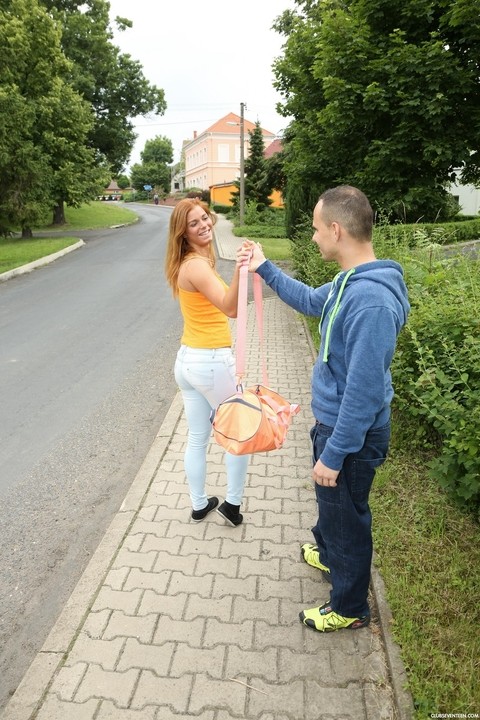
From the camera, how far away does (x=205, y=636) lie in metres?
2.46

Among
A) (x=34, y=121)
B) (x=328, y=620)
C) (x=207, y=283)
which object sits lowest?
(x=328, y=620)

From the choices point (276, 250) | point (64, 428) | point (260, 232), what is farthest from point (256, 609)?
point (260, 232)

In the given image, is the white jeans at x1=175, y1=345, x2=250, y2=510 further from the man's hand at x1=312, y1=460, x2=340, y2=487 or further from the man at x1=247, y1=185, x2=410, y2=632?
the man's hand at x1=312, y1=460, x2=340, y2=487

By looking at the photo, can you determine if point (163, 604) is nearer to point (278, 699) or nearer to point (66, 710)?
point (66, 710)

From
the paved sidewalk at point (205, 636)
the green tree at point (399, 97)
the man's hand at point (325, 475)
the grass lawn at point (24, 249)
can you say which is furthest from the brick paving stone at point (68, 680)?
the grass lawn at point (24, 249)

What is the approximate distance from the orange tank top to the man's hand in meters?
1.08

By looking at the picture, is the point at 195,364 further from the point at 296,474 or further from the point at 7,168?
the point at 7,168

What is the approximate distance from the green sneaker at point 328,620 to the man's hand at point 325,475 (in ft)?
2.62

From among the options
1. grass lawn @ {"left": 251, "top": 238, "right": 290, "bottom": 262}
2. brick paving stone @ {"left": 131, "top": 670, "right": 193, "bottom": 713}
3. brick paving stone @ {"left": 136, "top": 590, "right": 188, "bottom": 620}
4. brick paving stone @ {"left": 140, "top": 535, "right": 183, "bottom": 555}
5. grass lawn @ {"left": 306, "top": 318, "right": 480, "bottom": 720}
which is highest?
grass lawn @ {"left": 251, "top": 238, "right": 290, "bottom": 262}

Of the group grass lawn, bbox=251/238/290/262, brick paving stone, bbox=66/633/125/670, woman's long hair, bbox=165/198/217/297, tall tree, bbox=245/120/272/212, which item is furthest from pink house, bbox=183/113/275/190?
brick paving stone, bbox=66/633/125/670

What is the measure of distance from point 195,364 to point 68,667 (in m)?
1.60

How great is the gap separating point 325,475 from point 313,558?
106 cm

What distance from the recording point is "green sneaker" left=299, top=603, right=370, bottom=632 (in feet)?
8.07

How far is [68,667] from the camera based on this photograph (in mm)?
2322
